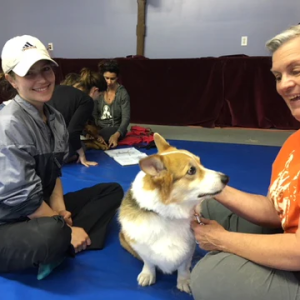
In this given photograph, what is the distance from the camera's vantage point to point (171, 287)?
4.91 feet

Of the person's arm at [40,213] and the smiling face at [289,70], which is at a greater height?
the smiling face at [289,70]

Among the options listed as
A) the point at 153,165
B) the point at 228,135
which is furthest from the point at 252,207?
the point at 228,135

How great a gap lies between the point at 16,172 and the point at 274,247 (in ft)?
3.42

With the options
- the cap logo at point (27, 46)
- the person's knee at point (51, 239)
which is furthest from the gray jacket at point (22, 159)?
the cap logo at point (27, 46)

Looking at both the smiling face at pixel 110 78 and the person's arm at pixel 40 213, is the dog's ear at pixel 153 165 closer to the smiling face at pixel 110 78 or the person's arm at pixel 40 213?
the person's arm at pixel 40 213

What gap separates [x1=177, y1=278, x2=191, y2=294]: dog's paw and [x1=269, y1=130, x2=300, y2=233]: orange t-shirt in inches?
20.5

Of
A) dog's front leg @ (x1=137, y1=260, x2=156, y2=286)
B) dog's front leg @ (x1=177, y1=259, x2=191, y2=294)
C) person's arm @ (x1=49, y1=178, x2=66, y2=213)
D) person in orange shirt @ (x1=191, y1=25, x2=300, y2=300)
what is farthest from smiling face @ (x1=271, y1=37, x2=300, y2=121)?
person's arm @ (x1=49, y1=178, x2=66, y2=213)

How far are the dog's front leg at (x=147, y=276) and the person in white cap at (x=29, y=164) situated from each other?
0.38 meters

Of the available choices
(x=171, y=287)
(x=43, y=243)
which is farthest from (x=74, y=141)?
(x=171, y=287)

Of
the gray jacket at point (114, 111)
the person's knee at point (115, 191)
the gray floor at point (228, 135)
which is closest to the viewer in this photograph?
the person's knee at point (115, 191)

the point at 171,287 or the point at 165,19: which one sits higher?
the point at 165,19

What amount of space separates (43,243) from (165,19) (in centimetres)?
474

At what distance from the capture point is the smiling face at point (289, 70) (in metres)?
1.09

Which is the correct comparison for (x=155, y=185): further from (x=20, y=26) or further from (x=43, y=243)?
(x=20, y=26)
